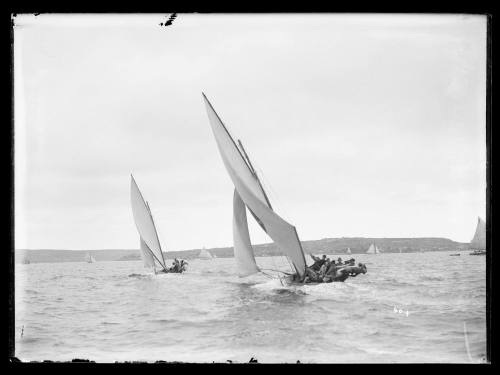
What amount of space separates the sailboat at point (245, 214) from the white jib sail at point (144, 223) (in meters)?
0.33

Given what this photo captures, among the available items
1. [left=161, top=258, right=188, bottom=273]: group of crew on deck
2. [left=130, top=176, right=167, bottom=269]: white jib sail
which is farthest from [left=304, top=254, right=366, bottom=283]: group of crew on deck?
[left=130, top=176, right=167, bottom=269]: white jib sail

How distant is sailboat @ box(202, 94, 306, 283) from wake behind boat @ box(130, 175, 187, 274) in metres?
0.27

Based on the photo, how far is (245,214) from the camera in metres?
2.35

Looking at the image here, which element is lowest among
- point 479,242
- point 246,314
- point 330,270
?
point 246,314

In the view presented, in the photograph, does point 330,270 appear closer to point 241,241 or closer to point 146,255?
point 241,241

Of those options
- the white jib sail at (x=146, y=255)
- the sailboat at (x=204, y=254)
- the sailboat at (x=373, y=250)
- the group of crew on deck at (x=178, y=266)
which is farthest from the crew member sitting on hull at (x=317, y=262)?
the white jib sail at (x=146, y=255)

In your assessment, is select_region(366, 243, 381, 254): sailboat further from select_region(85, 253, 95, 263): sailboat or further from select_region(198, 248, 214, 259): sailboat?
select_region(85, 253, 95, 263): sailboat

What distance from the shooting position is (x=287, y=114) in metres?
2.34

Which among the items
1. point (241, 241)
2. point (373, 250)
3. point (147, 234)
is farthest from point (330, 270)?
point (147, 234)

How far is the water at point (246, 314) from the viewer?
220 centimetres

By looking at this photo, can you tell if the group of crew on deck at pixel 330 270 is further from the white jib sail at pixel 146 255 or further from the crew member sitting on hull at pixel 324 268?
the white jib sail at pixel 146 255

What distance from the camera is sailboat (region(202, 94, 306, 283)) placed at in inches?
91.0

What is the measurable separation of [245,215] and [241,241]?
0.11 m
